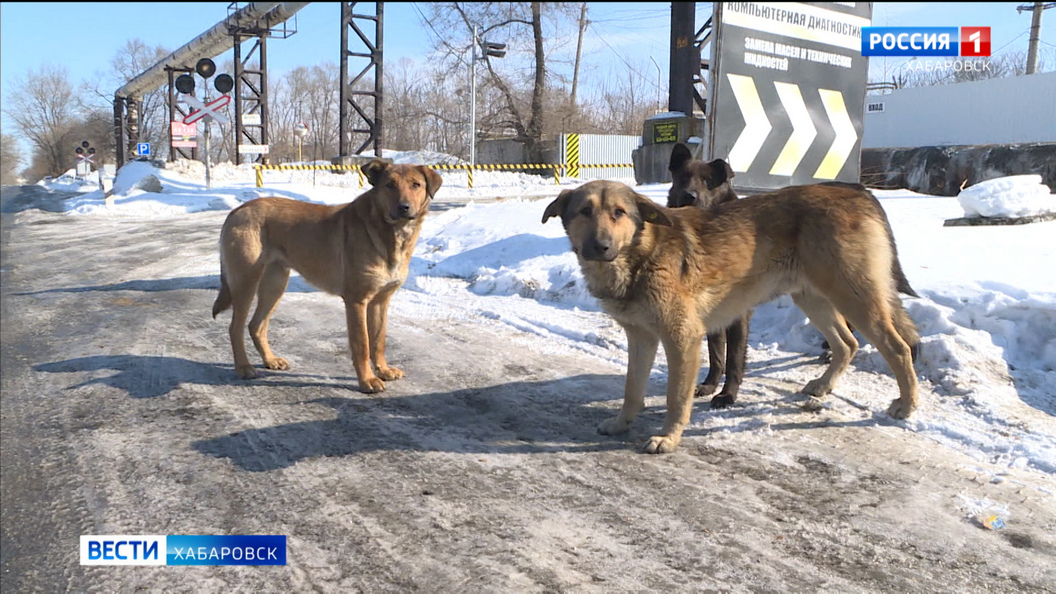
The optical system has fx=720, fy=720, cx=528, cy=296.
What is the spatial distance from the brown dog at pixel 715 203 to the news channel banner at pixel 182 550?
3102 mm

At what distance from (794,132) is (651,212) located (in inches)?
236

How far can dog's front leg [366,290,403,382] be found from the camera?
18.6 ft

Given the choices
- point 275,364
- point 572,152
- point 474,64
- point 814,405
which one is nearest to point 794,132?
point 814,405

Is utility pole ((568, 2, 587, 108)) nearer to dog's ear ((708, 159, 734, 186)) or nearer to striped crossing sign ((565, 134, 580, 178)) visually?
striped crossing sign ((565, 134, 580, 178))

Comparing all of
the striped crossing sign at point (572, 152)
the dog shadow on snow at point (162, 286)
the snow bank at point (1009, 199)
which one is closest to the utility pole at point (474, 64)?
the striped crossing sign at point (572, 152)

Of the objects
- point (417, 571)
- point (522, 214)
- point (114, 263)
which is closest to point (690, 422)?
point (417, 571)

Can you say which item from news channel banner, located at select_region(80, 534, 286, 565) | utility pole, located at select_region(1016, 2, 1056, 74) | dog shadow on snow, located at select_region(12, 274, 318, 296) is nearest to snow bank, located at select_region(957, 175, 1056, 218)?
dog shadow on snow, located at select_region(12, 274, 318, 296)

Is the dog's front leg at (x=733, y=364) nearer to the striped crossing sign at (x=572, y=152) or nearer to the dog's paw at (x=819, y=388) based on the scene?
the dog's paw at (x=819, y=388)

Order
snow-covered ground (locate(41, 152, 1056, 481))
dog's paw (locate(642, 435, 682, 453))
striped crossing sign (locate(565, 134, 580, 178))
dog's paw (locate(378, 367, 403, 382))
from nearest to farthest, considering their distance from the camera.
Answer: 1. dog's paw (locate(642, 435, 682, 453))
2. snow-covered ground (locate(41, 152, 1056, 481))
3. dog's paw (locate(378, 367, 403, 382))
4. striped crossing sign (locate(565, 134, 580, 178))

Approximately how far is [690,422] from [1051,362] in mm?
2714

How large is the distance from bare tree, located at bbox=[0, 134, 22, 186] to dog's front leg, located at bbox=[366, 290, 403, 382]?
406 ft

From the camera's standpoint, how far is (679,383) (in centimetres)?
427

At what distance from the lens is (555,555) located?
3035 millimetres

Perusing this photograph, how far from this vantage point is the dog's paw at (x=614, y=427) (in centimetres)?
450
